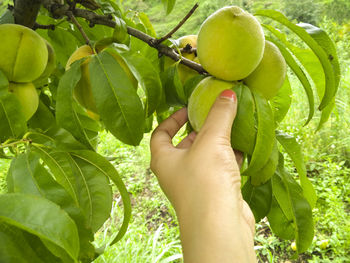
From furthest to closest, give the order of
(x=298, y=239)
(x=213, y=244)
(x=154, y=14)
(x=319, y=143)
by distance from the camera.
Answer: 1. (x=154, y=14)
2. (x=319, y=143)
3. (x=298, y=239)
4. (x=213, y=244)

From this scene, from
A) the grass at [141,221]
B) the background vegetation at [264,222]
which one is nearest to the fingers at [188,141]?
the background vegetation at [264,222]

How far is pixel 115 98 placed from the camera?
0.53 meters

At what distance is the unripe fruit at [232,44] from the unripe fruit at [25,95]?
0.33 meters

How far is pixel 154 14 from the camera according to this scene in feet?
39.6

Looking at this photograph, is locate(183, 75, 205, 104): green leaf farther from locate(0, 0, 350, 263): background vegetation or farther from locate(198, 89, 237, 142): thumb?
locate(0, 0, 350, 263): background vegetation

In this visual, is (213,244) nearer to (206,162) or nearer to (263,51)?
(206,162)

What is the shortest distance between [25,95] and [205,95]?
0.32 meters

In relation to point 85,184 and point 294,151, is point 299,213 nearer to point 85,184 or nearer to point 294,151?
point 294,151

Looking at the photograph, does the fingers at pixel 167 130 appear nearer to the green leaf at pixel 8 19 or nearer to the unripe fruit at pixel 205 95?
the unripe fruit at pixel 205 95

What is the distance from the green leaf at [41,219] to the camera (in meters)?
0.37

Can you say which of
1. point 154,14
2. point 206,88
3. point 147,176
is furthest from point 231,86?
point 154,14

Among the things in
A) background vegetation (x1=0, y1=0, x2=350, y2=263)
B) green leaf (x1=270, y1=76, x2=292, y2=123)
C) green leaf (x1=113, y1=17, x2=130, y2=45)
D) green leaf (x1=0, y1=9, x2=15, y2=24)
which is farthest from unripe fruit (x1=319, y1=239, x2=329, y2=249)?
green leaf (x1=0, y1=9, x2=15, y2=24)

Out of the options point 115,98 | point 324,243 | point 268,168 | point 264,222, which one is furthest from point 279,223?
point 264,222

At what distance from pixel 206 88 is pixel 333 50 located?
261mm
